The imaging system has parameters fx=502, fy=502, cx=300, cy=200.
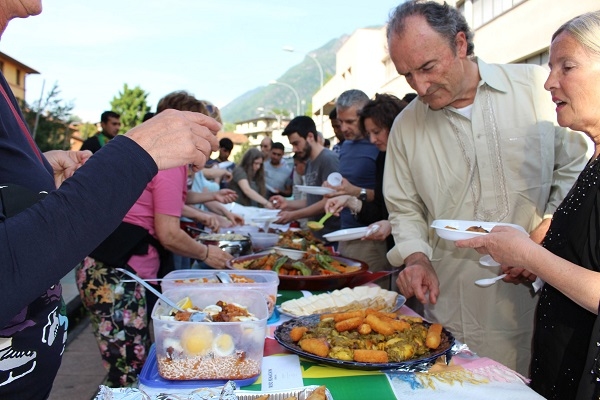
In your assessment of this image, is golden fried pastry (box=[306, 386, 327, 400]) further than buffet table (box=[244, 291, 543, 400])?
No

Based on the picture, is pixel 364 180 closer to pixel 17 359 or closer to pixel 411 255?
pixel 411 255

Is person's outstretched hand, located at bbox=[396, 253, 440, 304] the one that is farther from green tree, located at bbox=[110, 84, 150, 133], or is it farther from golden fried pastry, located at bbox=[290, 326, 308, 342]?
green tree, located at bbox=[110, 84, 150, 133]

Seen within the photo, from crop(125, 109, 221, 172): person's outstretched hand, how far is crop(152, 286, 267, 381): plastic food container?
48 cm

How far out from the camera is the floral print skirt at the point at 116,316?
237 cm

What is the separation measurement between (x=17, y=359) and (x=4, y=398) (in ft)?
0.25

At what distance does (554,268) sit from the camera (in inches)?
51.1

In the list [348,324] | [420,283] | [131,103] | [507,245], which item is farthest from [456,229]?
[131,103]

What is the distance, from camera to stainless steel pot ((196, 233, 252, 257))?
3.18 metres

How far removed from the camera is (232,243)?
127 inches

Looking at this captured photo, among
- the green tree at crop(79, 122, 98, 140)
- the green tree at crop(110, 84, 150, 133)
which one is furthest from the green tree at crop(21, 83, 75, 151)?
the green tree at crop(110, 84, 150, 133)

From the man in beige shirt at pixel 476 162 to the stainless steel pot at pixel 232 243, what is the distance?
1268 mm

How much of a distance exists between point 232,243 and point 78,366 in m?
1.88

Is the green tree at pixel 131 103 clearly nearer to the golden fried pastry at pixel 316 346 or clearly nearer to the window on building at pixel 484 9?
the window on building at pixel 484 9

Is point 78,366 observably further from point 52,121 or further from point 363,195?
point 52,121
